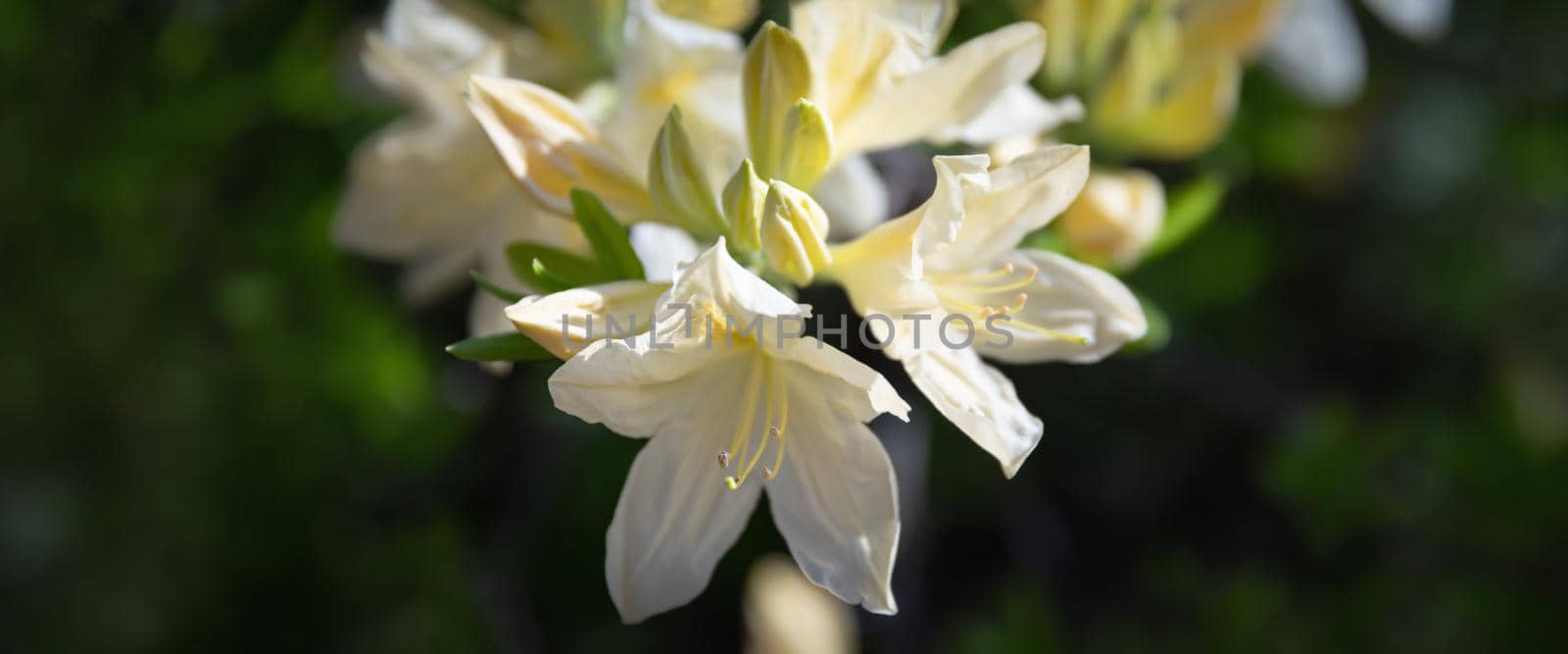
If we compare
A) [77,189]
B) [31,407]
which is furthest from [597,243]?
[31,407]

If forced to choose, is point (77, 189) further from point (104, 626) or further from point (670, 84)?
point (670, 84)

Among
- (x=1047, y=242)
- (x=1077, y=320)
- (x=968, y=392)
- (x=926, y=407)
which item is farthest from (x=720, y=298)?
(x=926, y=407)

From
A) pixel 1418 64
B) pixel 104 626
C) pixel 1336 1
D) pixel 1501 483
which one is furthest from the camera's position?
pixel 104 626

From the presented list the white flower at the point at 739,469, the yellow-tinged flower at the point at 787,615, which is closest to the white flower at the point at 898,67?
the white flower at the point at 739,469

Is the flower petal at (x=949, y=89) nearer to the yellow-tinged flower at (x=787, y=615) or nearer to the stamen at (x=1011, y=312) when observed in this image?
the stamen at (x=1011, y=312)

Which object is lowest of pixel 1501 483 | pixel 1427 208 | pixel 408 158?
pixel 1501 483

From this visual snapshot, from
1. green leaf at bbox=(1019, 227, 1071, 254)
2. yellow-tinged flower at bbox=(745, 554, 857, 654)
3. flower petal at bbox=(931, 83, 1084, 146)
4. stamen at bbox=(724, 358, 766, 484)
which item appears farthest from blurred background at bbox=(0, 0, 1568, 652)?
stamen at bbox=(724, 358, 766, 484)

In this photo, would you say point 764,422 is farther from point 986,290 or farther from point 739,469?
point 986,290
